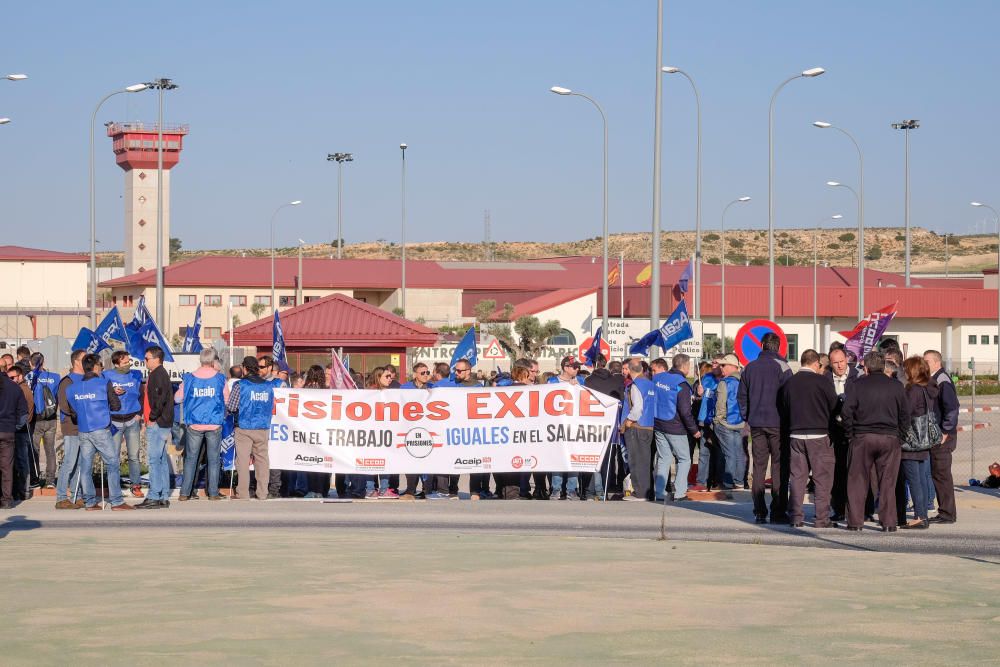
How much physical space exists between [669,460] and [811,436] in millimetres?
3368

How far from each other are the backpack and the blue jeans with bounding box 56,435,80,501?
377 inches

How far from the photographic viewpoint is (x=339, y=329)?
113 feet

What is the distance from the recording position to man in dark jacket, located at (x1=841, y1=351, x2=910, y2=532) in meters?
14.4

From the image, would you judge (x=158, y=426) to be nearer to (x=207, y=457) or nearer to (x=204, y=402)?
(x=204, y=402)

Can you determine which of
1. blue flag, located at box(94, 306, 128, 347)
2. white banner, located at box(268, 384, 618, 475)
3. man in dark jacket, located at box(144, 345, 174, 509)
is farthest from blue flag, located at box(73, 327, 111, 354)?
man in dark jacket, located at box(144, 345, 174, 509)

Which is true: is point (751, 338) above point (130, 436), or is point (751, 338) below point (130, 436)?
above

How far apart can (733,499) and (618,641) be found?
1023cm

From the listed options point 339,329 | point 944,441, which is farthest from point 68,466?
point 339,329

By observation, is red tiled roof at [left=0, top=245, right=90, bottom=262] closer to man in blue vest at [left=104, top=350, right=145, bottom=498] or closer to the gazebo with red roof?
the gazebo with red roof

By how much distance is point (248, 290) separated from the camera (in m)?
102

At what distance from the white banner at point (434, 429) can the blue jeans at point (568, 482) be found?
1.62 feet

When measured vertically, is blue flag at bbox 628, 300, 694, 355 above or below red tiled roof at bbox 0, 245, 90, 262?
below

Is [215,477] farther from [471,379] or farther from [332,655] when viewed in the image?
[332,655]

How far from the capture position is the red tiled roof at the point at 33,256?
10044 centimetres
